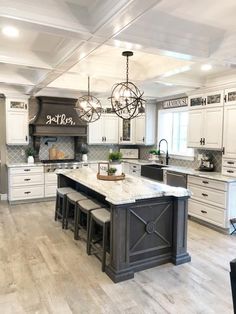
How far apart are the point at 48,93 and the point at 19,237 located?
3.52 meters

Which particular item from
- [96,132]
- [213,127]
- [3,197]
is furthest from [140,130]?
[3,197]

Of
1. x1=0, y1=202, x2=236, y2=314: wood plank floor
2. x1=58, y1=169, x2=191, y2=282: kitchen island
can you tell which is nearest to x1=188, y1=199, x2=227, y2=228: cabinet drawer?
x1=0, y1=202, x2=236, y2=314: wood plank floor

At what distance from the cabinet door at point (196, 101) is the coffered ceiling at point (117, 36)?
1.98 ft

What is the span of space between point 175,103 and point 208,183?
247 cm

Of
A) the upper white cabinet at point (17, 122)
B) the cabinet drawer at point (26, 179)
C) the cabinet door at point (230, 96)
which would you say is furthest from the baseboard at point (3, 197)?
the cabinet door at point (230, 96)

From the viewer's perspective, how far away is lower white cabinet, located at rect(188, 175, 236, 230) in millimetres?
4406

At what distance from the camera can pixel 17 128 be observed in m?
6.12

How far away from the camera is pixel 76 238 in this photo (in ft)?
13.7

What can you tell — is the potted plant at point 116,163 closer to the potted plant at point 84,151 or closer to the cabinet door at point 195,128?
the cabinet door at point 195,128

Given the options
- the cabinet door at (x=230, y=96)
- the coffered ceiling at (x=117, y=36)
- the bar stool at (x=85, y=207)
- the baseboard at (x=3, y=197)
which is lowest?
the baseboard at (x=3, y=197)

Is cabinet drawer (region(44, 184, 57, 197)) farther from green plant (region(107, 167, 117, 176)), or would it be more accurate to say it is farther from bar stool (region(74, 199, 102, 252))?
green plant (region(107, 167, 117, 176))

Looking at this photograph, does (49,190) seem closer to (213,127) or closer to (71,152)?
(71,152)

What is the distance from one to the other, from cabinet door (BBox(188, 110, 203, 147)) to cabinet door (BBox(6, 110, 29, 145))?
3649mm

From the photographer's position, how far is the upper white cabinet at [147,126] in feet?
23.2
